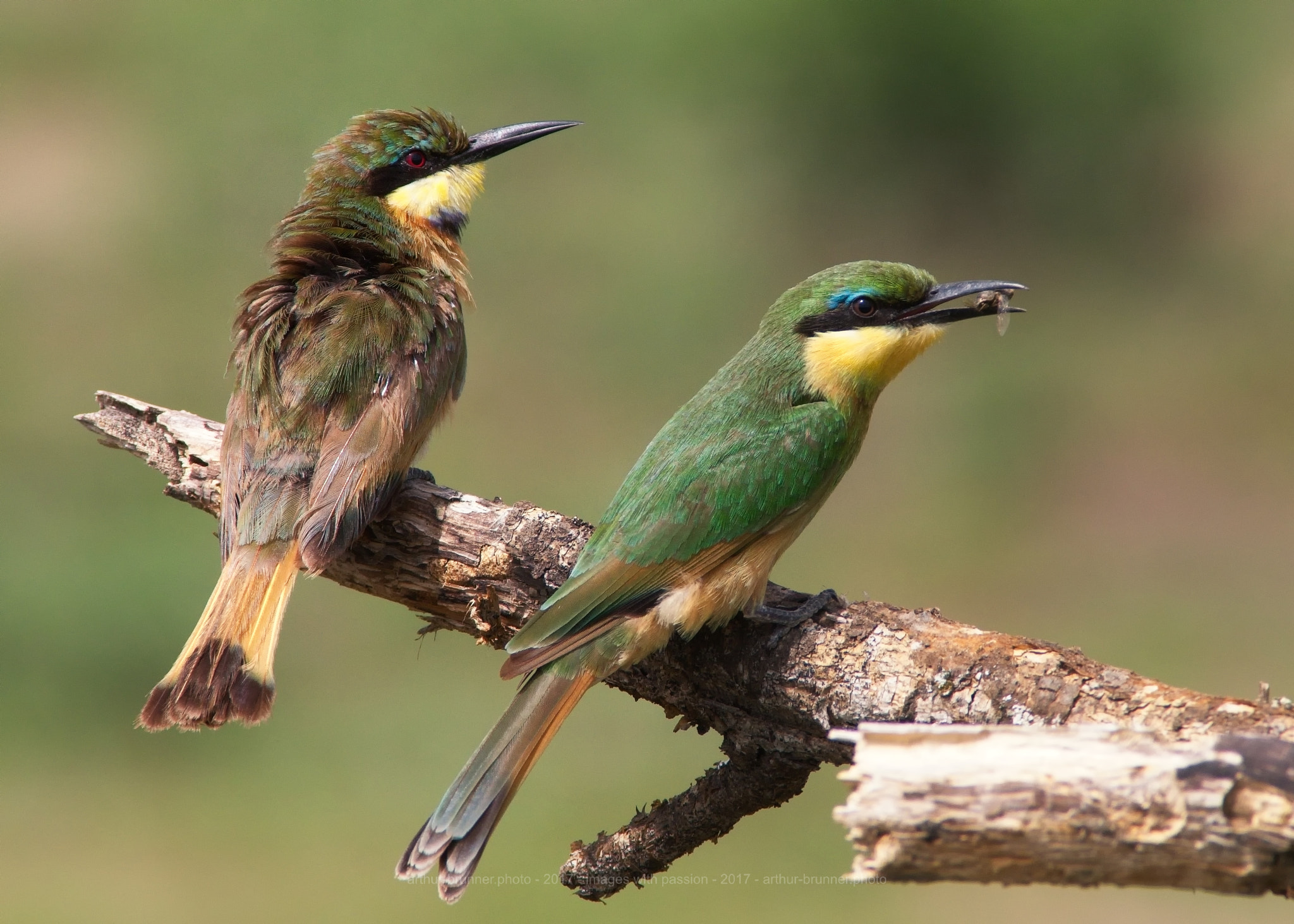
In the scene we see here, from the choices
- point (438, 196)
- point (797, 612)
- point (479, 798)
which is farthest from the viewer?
point (438, 196)

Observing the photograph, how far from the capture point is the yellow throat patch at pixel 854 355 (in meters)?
2.75

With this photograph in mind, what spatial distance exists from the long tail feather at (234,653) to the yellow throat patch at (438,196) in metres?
1.05

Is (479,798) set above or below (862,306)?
below

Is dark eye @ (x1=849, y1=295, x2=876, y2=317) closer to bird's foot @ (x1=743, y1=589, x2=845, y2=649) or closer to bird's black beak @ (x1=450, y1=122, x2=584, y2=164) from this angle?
bird's foot @ (x1=743, y1=589, x2=845, y2=649)

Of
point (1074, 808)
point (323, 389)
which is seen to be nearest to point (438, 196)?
point (323, 389)

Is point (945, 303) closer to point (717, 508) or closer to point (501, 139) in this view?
point (717, 508)

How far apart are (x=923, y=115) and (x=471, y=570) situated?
17.6 feet

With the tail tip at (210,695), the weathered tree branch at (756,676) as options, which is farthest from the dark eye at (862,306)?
the tail tip at (210,695)

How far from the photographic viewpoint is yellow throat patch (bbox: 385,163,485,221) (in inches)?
138

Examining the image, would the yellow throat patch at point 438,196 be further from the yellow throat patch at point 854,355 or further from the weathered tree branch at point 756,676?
the yellow throat patch at point 854,355

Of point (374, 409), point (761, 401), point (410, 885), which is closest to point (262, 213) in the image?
point (410, 885)

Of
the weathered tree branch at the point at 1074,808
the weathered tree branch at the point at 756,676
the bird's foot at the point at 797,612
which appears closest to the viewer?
the weathered tree branch at the point at 1074,808

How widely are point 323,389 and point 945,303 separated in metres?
1.27

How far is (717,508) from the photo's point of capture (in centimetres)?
258
